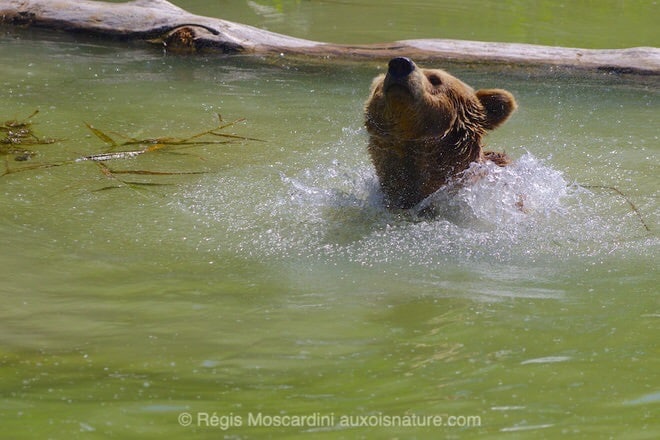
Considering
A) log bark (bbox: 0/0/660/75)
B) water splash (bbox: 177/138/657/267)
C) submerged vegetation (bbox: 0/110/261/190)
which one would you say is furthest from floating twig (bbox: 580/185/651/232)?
log bark (bbox: 0/0/660/75)

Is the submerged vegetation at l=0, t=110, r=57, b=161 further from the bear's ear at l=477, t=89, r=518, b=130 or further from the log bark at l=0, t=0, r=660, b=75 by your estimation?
the bear's ear at l=477, t=89, r=518, b=130

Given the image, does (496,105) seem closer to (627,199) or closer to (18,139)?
(627,199)

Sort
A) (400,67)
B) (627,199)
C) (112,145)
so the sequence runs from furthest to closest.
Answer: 1. (112,145)
2. (627,199)
3. (400,67)

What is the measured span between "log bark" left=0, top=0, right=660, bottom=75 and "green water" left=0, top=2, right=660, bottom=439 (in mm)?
881

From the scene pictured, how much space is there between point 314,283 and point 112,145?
3614 mm

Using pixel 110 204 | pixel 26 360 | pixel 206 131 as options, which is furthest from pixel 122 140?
pixel 26 360

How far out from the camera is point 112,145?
798 cm

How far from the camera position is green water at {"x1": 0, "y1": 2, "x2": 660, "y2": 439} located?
3.35 m

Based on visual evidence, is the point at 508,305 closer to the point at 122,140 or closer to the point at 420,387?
the point at 420,387

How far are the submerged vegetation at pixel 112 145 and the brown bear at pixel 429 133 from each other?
177 centimetres

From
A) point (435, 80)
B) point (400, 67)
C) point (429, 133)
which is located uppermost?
point (400, 67)

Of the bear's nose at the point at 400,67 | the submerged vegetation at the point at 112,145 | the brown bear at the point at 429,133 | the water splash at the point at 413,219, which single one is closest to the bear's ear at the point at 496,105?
the brown bear at the point at 429,133

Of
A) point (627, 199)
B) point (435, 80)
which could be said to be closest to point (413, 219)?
point (435, 80)

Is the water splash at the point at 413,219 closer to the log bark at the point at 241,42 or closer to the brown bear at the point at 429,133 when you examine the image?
the brown bear at the point at 429,133
